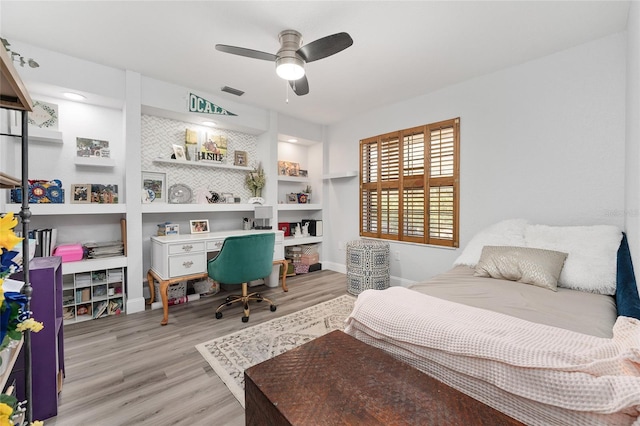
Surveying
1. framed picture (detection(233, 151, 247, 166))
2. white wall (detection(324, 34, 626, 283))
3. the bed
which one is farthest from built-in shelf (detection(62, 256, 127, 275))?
white wall (detection(324, 34, 626, 283))

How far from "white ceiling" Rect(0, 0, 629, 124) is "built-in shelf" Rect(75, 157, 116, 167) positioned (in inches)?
38.9

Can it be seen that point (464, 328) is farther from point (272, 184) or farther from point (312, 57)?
point (272, 184)

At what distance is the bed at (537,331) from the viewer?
0.91m

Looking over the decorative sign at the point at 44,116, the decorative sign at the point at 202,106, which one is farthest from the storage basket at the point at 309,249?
the decorative sign at the point at 44,116

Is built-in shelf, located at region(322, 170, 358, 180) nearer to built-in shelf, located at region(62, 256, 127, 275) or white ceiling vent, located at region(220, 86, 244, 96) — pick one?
white ceiling vent, located at region(220, 86, 244, 96)

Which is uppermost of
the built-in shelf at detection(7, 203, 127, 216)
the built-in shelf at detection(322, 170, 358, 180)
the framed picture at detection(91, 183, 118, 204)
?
the built-in shelf at detection(322, 170, 358, 180)

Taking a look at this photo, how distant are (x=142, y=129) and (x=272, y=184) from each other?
1773 millimetres

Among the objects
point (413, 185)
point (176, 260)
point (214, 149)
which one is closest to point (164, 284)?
point (176, 260)

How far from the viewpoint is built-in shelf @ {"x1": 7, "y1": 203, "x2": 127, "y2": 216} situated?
8.27 ft

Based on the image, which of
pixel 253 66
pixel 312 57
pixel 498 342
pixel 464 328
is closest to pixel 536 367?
pixel 498 342

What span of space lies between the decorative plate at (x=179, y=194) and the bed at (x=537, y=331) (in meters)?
2.93

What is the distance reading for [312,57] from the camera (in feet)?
7.14

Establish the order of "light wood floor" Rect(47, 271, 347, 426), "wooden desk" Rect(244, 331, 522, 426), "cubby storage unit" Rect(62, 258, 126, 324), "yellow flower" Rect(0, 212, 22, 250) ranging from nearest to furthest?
"yellow flower" Rect(0, 212, 22, 250) → "wooden desk" Rect(244, 331, 522, 426) → "light wood floor" Rect(47, 271, 347, 426) → "cubby storage unit" Rect(62, 258, 126, 324)

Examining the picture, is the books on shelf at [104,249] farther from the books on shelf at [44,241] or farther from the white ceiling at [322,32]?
the white ceiling at [322,32]
